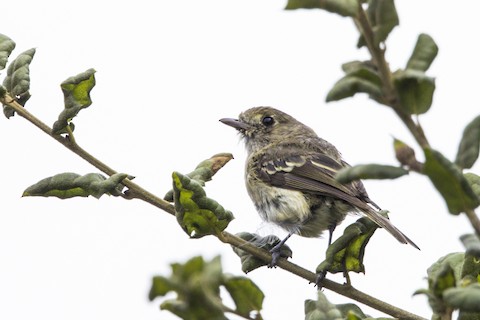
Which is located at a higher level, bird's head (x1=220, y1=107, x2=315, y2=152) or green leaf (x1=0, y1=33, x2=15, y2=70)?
bird's head (x1=220, y1=107, x2=315, y2=152)

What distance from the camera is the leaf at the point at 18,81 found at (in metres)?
2.90

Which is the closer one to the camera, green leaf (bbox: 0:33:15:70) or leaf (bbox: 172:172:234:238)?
leaf (bbox: 172:172:234:238)

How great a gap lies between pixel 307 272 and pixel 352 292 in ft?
1.16

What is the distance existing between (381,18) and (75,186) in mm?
1614

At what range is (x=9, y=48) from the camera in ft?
9.62

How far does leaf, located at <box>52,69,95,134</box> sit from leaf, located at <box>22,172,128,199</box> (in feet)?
0.59

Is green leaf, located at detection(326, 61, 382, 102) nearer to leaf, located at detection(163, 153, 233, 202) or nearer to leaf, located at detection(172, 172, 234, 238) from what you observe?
leaf, located at detection(172, 172, 234, 238)

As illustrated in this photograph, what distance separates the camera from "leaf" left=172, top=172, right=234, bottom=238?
262cm

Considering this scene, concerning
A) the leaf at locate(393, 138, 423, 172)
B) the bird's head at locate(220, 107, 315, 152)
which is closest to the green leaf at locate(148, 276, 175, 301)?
the leaf at locate(393, 138, 423, 172)

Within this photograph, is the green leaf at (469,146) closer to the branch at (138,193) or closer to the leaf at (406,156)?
the leaf at (406,156)

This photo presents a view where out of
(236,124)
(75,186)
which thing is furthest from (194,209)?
(236,124)

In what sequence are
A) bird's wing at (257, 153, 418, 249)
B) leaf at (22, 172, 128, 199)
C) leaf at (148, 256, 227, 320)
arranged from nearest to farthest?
leaf at (148, 256, 227, 320) → leaf at (22, 172, 128, 199) → bird's wing at (257, 153, 418, 249)

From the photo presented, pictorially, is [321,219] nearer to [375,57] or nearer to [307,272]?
[307,272]

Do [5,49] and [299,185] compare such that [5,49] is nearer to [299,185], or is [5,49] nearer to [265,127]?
[299,185]
